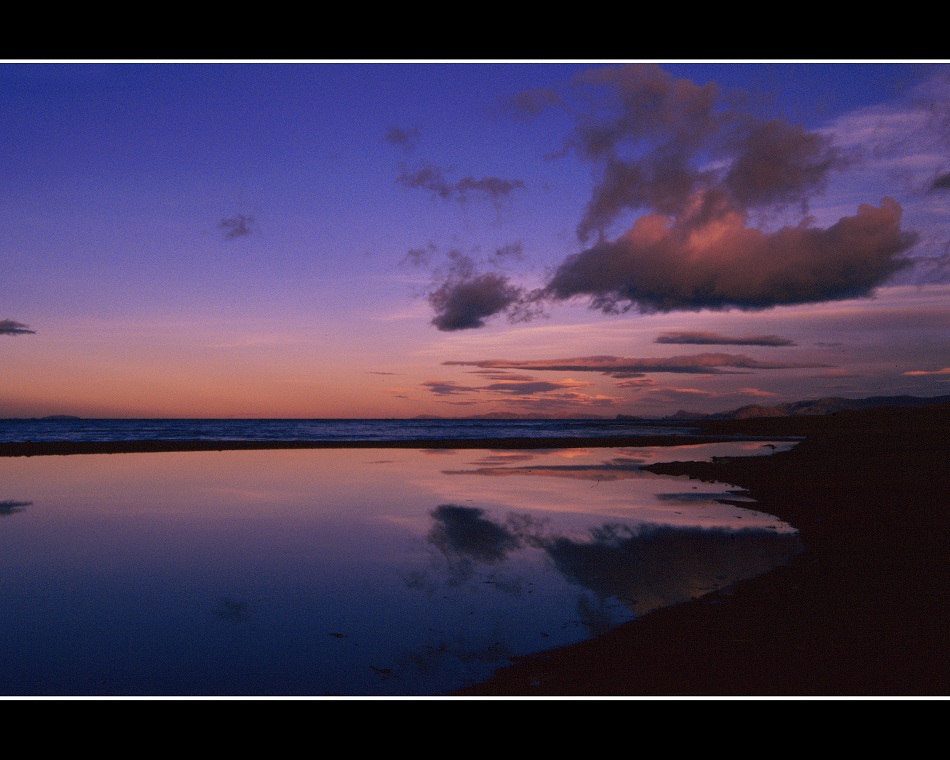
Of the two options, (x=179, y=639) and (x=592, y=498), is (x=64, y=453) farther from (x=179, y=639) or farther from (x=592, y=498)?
(x=179, y=639)

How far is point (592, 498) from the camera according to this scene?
2064 centimetres

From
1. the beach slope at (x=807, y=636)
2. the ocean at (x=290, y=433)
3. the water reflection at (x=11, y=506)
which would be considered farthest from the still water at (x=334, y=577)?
the ocean at (x=290, y=433)

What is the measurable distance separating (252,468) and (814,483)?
25.4 m

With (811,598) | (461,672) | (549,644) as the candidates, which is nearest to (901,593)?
(811,598)

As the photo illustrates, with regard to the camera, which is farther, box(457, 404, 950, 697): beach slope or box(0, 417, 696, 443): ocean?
box(0, 417, 696, 443): ocean

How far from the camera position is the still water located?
24.4ft

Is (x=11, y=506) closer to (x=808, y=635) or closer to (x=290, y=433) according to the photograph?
→ (x=808, y=635)

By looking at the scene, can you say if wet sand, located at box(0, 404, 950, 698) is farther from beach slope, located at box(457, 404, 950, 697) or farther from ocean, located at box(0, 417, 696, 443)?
ocean, located at box(0, 417, 696, 443)

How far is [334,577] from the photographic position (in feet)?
36.7

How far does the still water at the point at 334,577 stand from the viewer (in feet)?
24.4

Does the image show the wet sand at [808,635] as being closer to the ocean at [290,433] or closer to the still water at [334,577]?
the still water at [334,577]

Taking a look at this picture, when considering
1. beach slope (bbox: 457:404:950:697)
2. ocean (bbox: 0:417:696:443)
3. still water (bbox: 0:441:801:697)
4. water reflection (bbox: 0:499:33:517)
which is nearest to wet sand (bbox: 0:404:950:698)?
beach slope (bbox: 457:404:950:697)

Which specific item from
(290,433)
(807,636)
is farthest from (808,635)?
(290,433)

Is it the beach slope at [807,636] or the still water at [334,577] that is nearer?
the beach slope at [807,636]
